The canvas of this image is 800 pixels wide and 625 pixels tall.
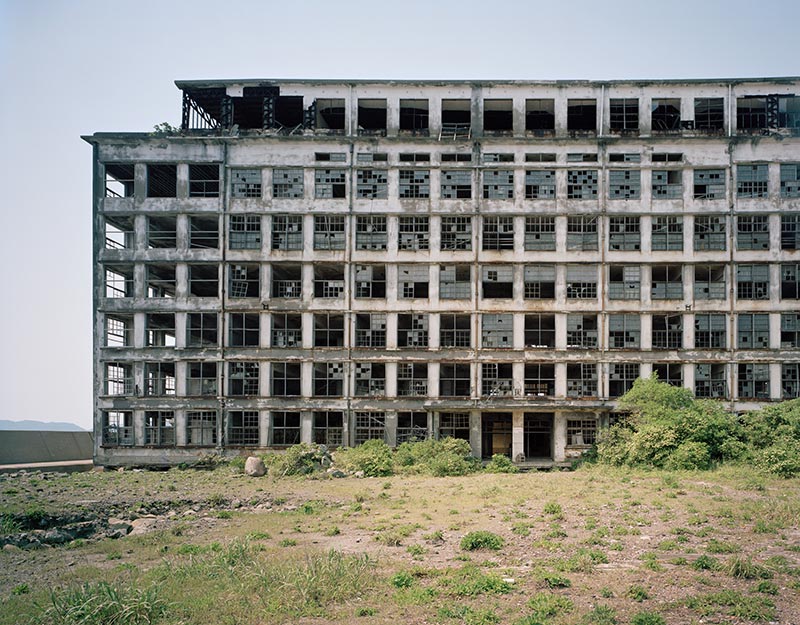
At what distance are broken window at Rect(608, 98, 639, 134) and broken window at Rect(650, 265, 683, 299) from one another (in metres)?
8.60

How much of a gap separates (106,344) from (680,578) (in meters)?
37.7

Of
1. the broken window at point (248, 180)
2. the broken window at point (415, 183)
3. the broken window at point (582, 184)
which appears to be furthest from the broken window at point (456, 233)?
the broken window at point (248, 180)

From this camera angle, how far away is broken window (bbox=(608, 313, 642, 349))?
4272cm

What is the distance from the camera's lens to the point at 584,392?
4253 centimetres

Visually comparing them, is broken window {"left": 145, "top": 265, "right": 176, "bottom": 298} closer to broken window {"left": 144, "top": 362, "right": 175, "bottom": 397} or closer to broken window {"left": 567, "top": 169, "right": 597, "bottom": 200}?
broken window {"left": 144, "top": 362, "right": 175, "bottom": 397}

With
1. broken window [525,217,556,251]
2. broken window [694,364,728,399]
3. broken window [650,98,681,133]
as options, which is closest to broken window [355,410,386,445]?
broken window [525,217,556,251]

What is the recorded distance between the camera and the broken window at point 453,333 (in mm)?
43062

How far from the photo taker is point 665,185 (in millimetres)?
43156

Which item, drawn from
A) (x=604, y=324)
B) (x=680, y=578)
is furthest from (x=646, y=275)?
(x=680, y=578)

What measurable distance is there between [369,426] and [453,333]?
24.8 ft

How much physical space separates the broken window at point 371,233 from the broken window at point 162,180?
11.8 meters

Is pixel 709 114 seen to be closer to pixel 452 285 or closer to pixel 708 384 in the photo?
pixel 708 384

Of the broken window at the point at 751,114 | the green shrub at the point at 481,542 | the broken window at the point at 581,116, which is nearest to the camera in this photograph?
the green shrub at the point at 481,542

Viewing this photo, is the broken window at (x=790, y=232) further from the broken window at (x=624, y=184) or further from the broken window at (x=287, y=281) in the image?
the broken window at (x=287, y=281)
